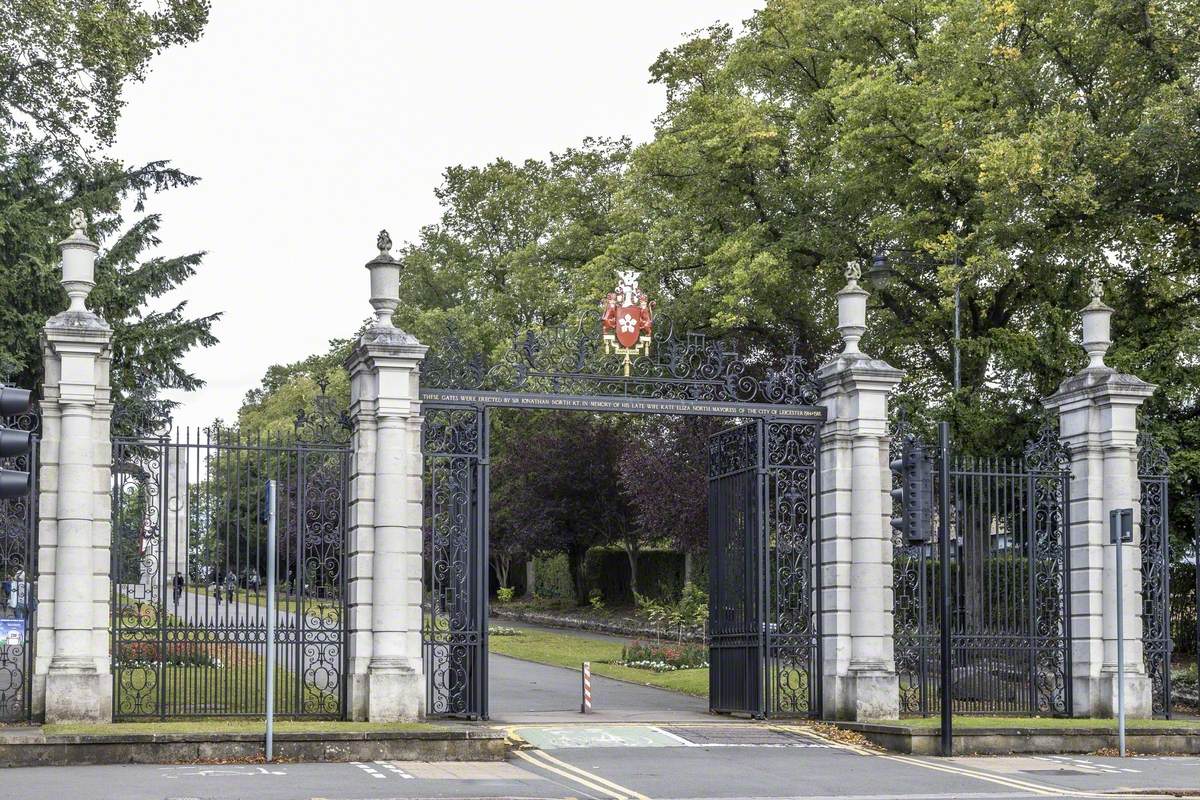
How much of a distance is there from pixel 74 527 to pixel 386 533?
3459 mm

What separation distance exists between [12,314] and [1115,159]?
20.7 m

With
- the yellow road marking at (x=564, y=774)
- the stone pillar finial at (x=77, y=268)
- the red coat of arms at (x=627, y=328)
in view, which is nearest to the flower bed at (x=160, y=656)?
the yellow road marking at (x=564, y=774)

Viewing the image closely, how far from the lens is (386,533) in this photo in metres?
18.3

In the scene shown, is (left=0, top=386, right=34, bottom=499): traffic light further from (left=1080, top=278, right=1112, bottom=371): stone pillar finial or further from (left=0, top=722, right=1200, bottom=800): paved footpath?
(left=1080, top=278, right=1112, bottom=371): stone pillar finial

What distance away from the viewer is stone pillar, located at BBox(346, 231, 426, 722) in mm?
18031

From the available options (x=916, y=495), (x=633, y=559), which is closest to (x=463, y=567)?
(x=916, y=495)

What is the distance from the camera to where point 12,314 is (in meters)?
30.3

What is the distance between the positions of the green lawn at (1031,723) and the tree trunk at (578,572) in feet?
108

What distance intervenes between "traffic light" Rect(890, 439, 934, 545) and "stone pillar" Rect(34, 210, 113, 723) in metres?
8.78

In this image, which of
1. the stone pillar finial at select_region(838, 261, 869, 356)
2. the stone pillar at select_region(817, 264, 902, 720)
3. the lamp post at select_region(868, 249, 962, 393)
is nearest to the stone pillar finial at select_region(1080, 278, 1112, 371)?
the stone pillar at select_region(817, 264, 902, 720)

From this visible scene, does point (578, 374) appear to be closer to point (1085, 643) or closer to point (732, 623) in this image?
point (732, 623)

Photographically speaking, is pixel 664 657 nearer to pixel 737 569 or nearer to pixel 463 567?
pixel 737 569

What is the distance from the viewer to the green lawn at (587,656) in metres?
28.4

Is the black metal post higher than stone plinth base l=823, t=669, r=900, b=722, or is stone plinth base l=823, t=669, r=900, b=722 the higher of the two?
the black metal post
